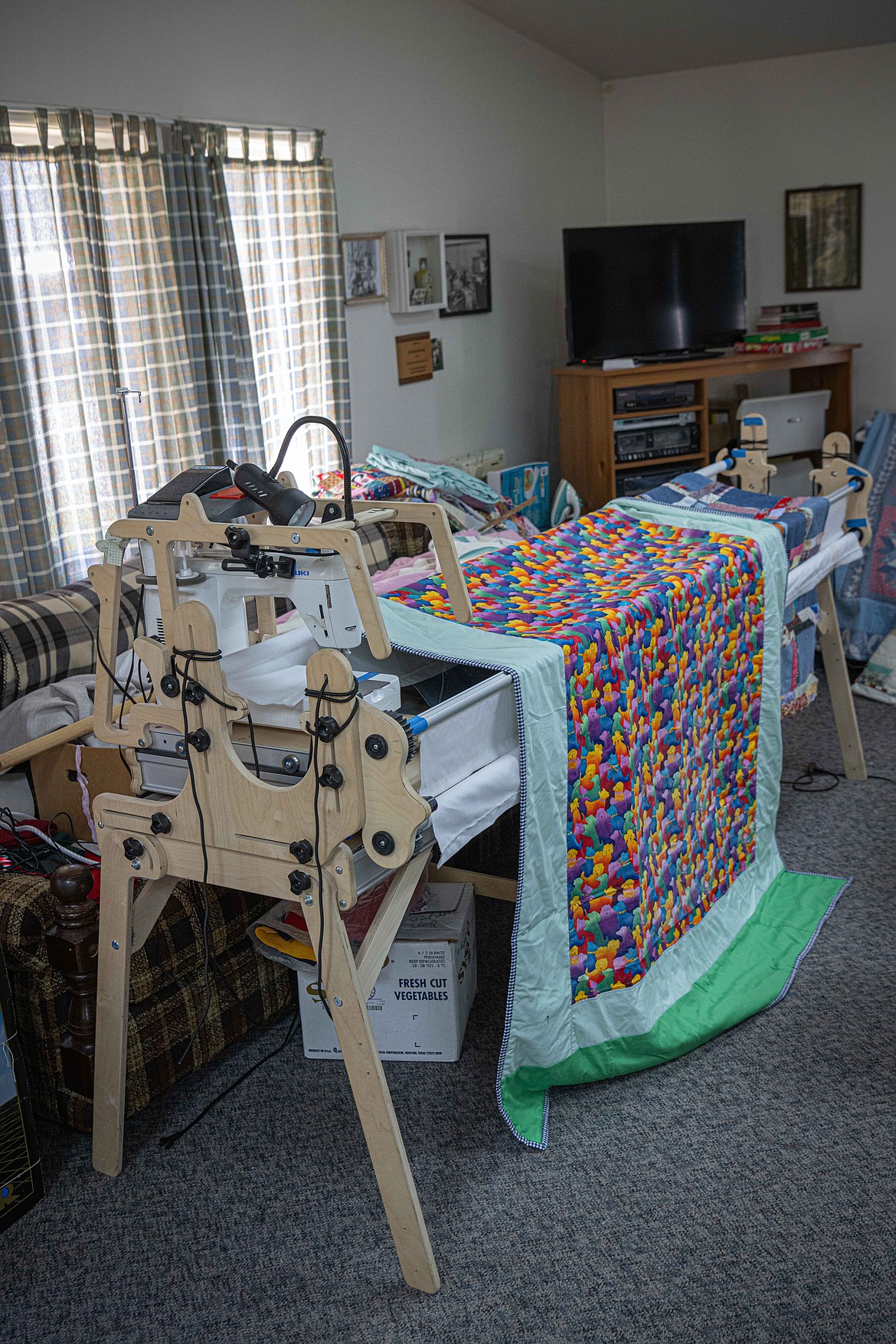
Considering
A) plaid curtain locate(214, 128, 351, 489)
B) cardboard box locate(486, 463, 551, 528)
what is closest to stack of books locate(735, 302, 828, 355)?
cardboard box locate(486, 463, 551, 528)

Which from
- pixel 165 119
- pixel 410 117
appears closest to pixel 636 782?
pixel 165 119

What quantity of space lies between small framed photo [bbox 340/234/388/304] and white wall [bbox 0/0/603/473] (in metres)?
0.07

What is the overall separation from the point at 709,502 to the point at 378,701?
1.68 m

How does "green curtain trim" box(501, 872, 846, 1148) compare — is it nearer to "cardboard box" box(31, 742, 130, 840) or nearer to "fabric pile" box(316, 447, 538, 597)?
"cardboard box" box(31, 742, 130, 840)

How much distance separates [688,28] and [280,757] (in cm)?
440

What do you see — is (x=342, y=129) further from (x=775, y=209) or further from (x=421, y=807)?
(x=421, y=807)

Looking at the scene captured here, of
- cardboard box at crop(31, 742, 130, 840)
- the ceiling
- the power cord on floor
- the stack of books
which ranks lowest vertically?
the power cord on floor

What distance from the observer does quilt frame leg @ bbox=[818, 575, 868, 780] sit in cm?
332

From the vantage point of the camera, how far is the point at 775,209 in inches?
221

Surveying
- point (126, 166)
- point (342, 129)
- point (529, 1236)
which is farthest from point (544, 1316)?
point (342, 129)

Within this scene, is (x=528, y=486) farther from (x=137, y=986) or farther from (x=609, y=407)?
(x=137, y=986)

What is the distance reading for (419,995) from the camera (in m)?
2.21

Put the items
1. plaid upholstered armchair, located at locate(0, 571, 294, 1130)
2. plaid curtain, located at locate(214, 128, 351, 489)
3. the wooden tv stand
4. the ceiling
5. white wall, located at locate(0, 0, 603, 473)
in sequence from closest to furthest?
plaid upholstered armchair, located at locate(0, 571, 294, 1130) → white wall, located at locate(0, 0, 603, 473) → plaid curtain, located at locate(214, 128, 351, 489) → the ceiling → the wooden tv stand

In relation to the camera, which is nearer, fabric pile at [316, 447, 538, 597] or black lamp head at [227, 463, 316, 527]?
black lamp head at [227, 463, 316, 527]
